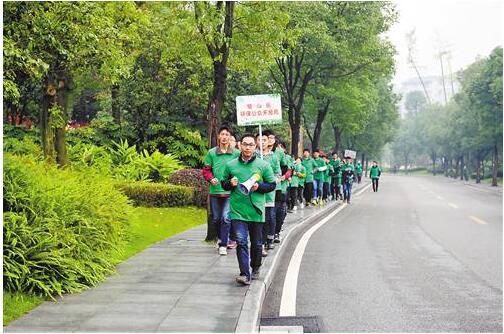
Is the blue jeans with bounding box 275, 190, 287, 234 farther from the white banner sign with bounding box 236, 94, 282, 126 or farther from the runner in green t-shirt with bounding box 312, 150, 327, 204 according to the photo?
the runner in green t-shirt with bounding box 312, 150, 327, 204

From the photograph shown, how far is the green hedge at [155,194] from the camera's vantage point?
18.8 m

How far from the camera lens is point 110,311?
6.51 metres

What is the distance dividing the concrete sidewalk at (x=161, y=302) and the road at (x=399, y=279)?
53cm

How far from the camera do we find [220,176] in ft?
33.9

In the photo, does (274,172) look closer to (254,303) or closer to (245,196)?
(245,196)

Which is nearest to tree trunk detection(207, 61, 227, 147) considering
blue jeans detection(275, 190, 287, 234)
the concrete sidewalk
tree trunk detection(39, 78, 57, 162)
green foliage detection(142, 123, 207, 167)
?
blue jeans detection(275, 190, 287, 234)

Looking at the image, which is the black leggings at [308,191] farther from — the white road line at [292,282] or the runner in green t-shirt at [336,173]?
the white road line at [292,282]

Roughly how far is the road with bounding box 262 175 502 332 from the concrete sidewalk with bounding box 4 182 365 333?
0.53 m

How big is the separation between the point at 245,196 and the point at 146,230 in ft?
22.2

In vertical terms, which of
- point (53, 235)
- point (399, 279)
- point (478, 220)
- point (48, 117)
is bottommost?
point (478, 220)

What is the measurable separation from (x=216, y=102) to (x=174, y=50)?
384 centimetres

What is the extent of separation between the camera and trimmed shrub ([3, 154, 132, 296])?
7281 millimetres

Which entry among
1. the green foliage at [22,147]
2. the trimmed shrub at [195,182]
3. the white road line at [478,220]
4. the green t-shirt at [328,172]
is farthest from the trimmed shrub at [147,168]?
the white road line at [478,220]

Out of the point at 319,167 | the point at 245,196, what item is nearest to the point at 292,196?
the point at 319,167
